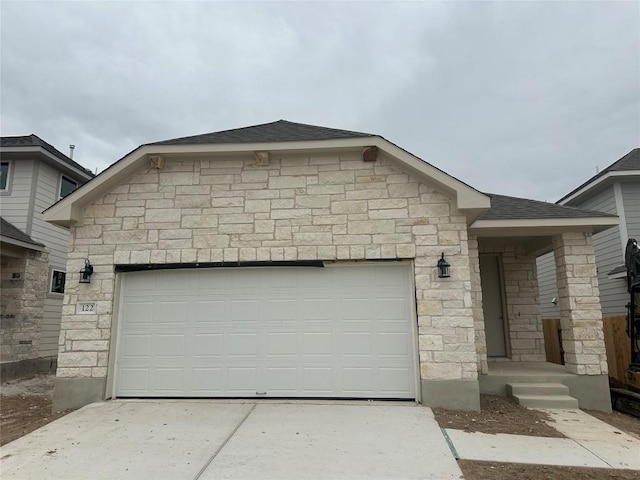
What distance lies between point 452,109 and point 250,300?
13.1 meters

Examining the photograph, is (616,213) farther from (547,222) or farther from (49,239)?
(49,239)

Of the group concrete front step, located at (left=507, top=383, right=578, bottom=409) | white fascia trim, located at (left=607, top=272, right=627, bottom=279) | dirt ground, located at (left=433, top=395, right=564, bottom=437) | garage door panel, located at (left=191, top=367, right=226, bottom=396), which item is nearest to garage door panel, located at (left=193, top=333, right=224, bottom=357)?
garage door panel, located at (left=191, top=367, right=226, bottom=396)

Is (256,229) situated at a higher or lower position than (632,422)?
higher

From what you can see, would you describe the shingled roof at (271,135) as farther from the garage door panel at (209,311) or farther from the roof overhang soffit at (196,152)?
the garage door panel at (209,311)

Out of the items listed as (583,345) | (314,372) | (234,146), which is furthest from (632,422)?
(234,146)

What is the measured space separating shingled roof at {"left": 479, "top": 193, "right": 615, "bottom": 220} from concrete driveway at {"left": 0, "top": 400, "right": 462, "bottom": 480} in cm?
373

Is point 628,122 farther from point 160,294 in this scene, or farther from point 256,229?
point 160,294

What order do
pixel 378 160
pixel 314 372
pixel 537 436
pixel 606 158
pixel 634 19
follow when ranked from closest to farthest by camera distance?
pixel 537 436
pixel 314 372
pixel 378 160
pixel 634 19
pixel 606 158

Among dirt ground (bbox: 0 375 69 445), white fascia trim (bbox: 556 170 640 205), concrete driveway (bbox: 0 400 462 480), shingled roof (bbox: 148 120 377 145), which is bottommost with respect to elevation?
dirt ground (bbox: 0 375 69 445)

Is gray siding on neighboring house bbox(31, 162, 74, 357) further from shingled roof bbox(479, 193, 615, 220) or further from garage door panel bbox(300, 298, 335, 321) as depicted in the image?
shingled roof bbox(479, 193, 615, 220)

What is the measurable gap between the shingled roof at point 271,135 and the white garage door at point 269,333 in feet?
7.07

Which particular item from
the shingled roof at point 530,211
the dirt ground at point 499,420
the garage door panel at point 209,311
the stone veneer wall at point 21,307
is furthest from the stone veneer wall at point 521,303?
the stone veneer wall at point 21,307

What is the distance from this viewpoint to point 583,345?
686cm

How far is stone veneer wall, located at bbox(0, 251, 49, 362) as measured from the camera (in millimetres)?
9969
